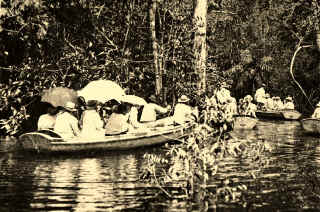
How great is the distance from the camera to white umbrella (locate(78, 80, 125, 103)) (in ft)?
63.5

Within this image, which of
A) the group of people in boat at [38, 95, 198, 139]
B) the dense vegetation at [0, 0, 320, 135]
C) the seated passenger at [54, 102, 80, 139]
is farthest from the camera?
the dense vegetation at [0, 0, 320, 135]

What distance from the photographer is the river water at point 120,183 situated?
1031 cm

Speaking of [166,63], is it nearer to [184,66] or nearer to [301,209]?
[184,66]

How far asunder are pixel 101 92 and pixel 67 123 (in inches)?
73.4

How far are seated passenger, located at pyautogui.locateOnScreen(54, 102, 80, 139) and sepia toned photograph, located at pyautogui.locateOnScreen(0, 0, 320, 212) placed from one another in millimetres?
33

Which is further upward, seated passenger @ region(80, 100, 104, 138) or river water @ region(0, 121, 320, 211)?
seated passenger @ region(80, 100, 104, 138)

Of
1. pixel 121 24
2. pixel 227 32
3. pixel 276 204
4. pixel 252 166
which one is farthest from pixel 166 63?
pixel 227 32

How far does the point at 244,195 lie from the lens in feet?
36.7

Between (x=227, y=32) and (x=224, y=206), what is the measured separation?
31.7 metres

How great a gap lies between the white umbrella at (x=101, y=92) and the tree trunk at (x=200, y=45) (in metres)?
4.66

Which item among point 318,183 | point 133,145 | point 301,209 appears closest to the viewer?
point 301,209

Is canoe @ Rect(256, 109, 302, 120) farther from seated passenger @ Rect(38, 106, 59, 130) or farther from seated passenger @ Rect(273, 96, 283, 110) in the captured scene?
seated passenger @ Rect(38, 106, 59, 130)

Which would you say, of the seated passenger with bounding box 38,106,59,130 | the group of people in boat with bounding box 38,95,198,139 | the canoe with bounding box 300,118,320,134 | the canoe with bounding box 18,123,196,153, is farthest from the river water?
the canoe with bounding box 300,118,320,134

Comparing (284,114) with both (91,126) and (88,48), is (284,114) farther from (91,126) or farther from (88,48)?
(91,126)
